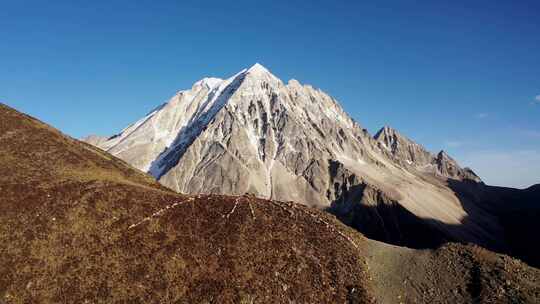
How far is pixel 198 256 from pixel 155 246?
363 centimetres

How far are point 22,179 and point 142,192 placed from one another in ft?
37.9

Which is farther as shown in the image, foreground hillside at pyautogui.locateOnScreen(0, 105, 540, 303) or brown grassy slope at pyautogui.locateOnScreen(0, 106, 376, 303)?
foreground hillside at pyautogui.locateOnScreen(0, 105, 540, 303)

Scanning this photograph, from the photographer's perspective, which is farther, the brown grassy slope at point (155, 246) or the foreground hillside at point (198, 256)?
the foreground hillside at point (198, 256)

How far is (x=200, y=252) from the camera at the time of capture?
114 feet

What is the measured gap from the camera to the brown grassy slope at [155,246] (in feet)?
102

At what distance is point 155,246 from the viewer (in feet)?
114

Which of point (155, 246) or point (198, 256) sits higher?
point (155, 246)

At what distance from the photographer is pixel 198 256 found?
34.5 metres

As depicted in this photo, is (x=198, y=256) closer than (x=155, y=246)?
Yes

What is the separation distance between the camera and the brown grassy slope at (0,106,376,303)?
31.2m

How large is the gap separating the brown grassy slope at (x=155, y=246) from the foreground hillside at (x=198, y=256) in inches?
3.4

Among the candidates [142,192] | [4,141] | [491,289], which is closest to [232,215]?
[142,192]

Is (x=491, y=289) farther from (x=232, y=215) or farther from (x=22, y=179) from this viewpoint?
(x=22, y=179)

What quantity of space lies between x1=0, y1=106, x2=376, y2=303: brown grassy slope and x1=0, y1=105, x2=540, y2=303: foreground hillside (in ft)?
0.29
